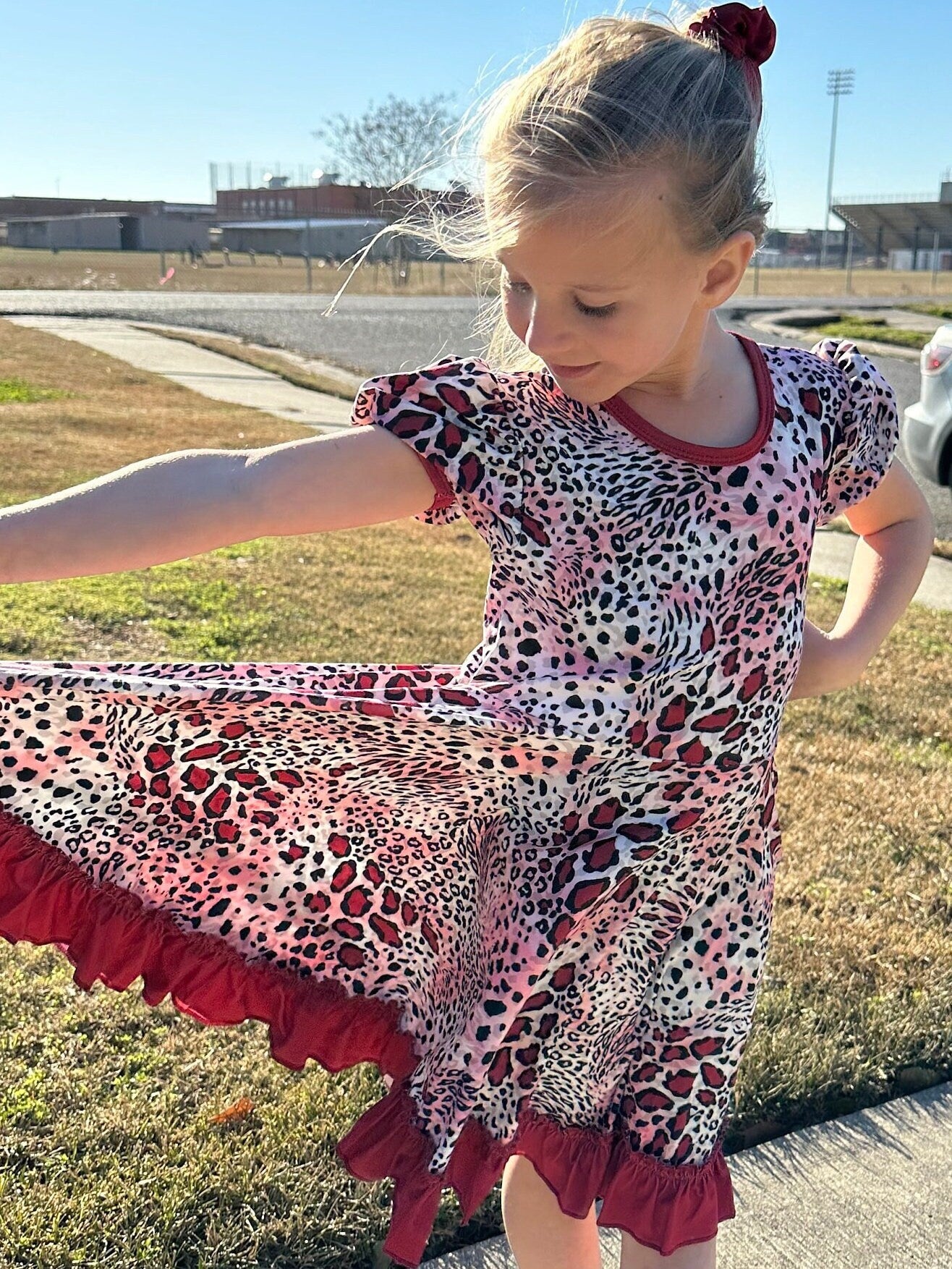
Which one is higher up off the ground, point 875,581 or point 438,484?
point 438,484

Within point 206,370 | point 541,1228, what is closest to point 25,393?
point 206,370

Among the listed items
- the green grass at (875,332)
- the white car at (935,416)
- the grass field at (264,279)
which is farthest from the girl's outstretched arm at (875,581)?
the grass field at (264,279)

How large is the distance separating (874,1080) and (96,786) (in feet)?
5.59

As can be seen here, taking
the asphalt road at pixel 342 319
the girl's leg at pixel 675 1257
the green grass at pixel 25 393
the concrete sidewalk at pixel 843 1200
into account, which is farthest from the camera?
the asphalt road at pixel 342 319

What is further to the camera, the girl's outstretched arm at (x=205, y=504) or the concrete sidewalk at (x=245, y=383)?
the concrete sidewalk at (x=245, y=383)

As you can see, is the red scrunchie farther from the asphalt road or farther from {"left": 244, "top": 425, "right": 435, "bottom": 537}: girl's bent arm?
the asphalt road

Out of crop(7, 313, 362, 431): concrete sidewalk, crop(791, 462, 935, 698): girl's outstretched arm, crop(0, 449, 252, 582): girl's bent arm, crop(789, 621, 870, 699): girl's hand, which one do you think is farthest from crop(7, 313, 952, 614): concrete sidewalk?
crop(0, 449, 252, 582): girl's bent arm

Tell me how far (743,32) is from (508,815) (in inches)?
39.8

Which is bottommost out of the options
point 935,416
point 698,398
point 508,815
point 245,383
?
point 245,383

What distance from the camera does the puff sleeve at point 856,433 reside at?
184 centimetres

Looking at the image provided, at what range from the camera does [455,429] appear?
160 centimetres

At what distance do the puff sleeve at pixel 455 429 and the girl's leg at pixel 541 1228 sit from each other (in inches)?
35.8

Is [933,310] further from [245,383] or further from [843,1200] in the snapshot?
[843,1200]

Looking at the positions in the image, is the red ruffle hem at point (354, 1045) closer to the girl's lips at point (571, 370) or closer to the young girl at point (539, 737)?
the young girl at point (539, 737)
